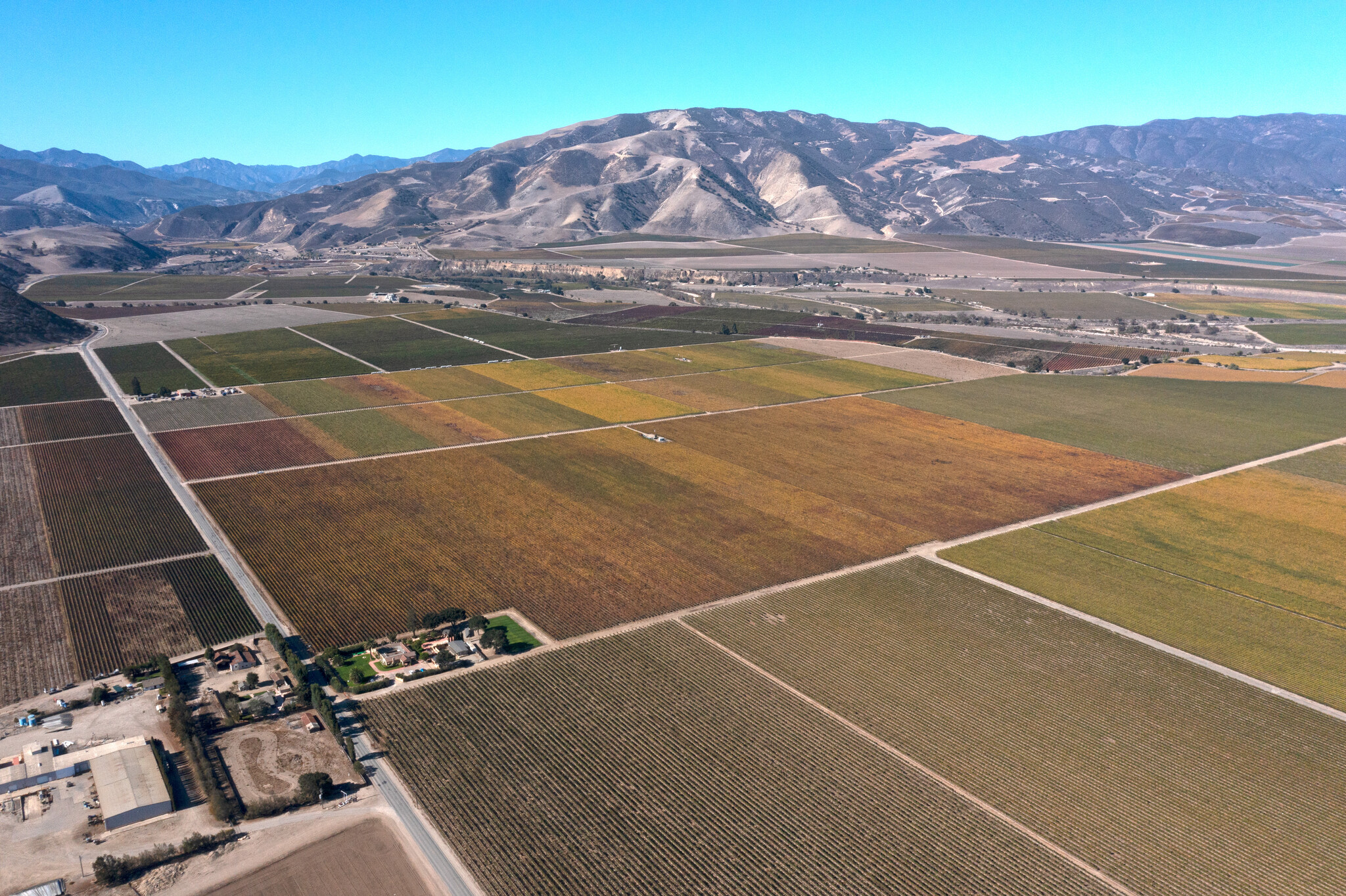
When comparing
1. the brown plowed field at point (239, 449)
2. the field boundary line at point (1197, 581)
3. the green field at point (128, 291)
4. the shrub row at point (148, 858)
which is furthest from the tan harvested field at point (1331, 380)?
the green field at point (128, 291)

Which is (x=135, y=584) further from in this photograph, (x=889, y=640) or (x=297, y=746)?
(x=889, y=640)

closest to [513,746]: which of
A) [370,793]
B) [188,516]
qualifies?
[370,793]

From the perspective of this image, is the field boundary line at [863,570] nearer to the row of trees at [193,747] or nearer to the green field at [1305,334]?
the row of trees at [193,747]

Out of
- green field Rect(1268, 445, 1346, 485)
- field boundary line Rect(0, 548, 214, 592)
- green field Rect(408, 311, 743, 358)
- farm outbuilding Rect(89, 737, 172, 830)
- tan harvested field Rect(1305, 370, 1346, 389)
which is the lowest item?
green field Rect(1268, 445, 1346, 485)

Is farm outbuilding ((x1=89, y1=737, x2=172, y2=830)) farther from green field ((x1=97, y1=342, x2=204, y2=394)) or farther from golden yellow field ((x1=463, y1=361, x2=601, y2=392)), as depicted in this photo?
green field ((x1=97, y1=342, x2=204, y2=394))

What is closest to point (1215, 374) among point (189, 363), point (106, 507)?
point (106, 507)

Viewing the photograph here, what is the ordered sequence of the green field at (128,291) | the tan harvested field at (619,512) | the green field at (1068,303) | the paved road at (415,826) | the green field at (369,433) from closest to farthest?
the paved road at (415,826), the tan harvested field at (619,512), the green field at (369,433), the green field at (1068,303), the green field at (128,291)

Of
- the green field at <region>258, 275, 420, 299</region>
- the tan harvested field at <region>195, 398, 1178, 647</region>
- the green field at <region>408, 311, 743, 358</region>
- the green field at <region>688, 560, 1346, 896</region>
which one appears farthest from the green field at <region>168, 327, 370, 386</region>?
the green field at <region>688, 560, 1346, 896</region>
